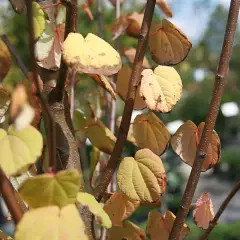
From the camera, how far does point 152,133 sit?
1.54 feet

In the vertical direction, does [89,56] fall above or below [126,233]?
above

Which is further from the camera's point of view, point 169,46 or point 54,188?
point 169,46

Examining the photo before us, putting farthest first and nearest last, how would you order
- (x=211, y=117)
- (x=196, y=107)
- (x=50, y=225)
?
(x=196, y=107), (x=211, y=117), (x=50, y=225)

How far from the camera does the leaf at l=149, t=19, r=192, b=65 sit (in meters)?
0.44

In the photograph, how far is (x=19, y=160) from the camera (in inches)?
11.3

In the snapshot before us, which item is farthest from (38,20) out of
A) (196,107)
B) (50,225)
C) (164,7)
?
(196,107)

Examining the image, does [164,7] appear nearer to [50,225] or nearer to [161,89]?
[161,89]

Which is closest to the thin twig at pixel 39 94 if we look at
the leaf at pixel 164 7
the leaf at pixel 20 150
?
the leaf at pixel 20 150

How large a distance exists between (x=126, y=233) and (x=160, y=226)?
0.12 feet

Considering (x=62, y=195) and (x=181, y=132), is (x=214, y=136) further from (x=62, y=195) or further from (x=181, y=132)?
(x=62, y=195)

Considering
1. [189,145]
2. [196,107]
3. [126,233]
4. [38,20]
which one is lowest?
[196,107]

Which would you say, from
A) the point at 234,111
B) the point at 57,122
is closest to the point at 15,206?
the point at 57,122

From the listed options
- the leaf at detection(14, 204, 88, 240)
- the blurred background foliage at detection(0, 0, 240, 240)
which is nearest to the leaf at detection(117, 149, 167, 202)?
the leaf at detection(14, 204, 88, 240)

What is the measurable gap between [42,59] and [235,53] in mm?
10933
